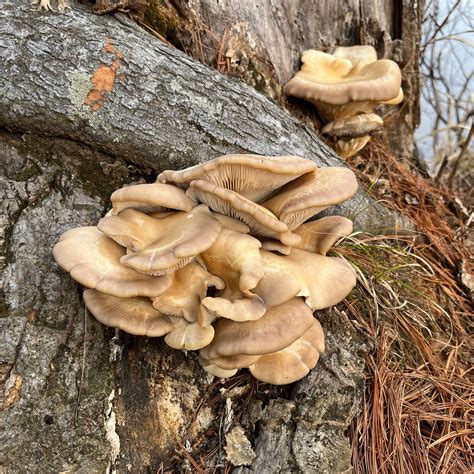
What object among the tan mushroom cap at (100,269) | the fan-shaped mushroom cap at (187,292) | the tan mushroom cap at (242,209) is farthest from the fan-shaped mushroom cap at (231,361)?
the tan mushroom cap at (242,209)

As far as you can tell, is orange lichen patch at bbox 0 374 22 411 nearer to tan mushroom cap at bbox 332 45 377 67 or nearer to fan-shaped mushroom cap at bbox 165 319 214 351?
fan-shaped mushroom cap at bbox 165 319 214 351

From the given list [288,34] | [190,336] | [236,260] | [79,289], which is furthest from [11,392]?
[288,34]

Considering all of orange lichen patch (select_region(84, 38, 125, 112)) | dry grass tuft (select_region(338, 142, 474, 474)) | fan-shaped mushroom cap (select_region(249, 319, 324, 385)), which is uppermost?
orange lichen patch (select_region(84, 38, 125, 112))

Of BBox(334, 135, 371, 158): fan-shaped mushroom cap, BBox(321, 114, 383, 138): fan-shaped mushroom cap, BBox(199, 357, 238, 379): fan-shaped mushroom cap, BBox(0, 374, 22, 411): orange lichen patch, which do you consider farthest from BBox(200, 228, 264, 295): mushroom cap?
BBox(334, 135, 371, 158): fan-shaped mushroom cap

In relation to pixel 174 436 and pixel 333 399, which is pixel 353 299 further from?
pixel 174 436

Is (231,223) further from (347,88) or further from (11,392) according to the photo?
(347,88)

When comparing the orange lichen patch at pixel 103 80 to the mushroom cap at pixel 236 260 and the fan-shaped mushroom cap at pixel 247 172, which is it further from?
the mushroom cap at pixel 236 260
